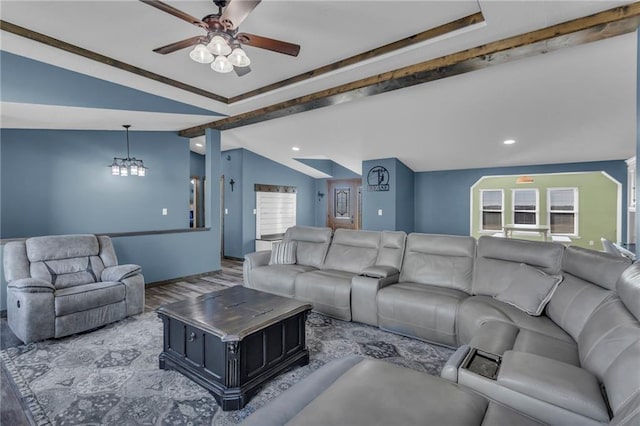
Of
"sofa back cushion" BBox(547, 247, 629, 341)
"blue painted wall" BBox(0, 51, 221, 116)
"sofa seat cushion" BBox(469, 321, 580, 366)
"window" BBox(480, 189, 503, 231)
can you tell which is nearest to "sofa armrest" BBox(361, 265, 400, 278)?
"sofa seat cushion" BBox(469, 321, 580, 366)

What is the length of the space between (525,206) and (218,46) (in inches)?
335

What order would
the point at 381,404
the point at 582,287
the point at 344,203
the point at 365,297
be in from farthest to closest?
the point at 344,203 < the point at 365,297 < the point at 582,287 < the point at 381,404

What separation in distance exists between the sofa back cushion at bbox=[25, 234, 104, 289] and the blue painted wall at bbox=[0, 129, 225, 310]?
0.72 m

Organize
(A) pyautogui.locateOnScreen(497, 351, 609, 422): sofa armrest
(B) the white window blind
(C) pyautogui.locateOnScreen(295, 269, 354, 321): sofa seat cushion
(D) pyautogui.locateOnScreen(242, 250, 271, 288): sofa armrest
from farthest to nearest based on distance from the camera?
(B) the white window blind → (D) pyautogui.locateOnScreen(242, 250, 271, 288): sofa armrest → (C) pyautogui.locateOnScreen(295, 269, 354, 321): sofa seat cushion → (A) pyautogui.locateOnScreen(497, 351, 609, 422): sofa armrest

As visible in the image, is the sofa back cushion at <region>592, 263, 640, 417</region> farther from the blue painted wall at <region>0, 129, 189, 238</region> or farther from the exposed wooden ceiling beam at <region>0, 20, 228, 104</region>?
the blue painted wall at <region>0, 129, 189, 238</region>

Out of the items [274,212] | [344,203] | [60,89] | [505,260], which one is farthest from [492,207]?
[60,89]

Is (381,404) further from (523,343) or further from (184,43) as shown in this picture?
(184,43)

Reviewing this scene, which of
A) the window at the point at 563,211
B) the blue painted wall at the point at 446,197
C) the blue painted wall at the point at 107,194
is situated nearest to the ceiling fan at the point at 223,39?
the blue painted wall at the point at 107,194

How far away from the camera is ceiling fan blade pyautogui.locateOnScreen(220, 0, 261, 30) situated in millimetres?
1971

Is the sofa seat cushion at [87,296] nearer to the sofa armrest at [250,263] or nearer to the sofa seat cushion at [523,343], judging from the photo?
the sofa armrest at [250,263]

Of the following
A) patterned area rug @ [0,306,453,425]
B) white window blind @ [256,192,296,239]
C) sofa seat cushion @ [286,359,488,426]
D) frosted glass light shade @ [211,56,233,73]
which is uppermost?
frosted glass light shade @ [211,56,233,73]

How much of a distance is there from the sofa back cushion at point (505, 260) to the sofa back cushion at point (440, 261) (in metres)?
0.11

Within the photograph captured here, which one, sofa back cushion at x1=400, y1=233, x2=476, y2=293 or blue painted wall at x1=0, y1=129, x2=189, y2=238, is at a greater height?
blue painted wall at x1=0, y1=129, x2=189, y2=238

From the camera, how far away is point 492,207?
27.5ft
